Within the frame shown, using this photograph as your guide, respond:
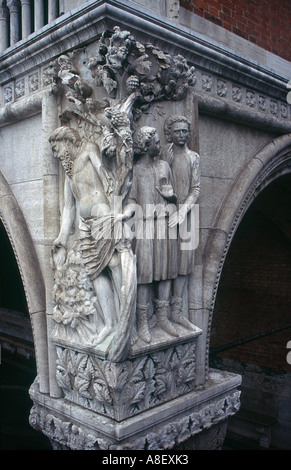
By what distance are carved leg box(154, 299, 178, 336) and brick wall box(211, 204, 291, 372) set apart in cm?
431

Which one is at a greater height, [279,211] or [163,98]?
[163,98]

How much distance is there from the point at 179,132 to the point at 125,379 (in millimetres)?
1747

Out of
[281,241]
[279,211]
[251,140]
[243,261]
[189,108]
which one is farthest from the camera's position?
[243,261]

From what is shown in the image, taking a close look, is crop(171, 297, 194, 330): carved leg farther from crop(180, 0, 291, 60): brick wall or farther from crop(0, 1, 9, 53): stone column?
crop(0, 1, 9, 53): stone column

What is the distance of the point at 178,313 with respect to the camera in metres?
3.42

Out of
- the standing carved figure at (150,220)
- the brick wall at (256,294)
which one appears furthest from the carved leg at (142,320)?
the brick wall at (256,294)

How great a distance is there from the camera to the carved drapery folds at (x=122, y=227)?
2.90m

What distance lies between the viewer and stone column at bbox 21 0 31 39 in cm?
392

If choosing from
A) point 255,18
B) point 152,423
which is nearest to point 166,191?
point 152,423

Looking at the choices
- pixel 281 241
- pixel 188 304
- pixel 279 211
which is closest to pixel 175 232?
pixel 188 304

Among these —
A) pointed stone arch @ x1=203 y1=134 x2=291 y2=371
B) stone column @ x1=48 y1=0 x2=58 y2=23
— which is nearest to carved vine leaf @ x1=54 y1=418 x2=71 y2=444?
pointed stone arch @ x1=203 y1=134 x2=291 y2=371

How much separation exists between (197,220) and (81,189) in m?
0.99

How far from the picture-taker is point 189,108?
139 inches

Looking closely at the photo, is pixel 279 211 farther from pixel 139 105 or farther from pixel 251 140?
pixel 139 105
